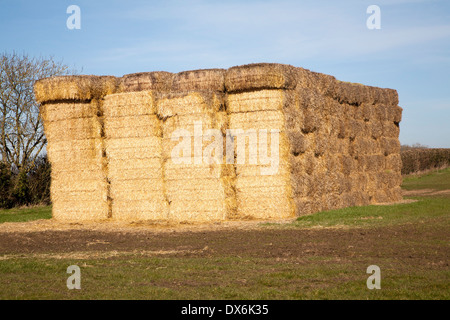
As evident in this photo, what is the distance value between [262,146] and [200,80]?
9.76 feet

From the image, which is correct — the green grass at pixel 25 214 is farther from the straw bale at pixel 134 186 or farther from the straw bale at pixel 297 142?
the straw bale at pixel 297 142

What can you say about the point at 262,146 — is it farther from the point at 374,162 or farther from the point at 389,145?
the point at 389,145

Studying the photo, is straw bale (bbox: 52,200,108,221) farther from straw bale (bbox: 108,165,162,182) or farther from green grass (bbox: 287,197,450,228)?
green grass (bbox: 287,197,450,228)

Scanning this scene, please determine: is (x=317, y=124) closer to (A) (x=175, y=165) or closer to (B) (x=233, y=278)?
(A) (x=175, y=165)

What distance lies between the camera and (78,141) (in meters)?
20.9

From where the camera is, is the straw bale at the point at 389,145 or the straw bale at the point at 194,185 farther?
the straw bale at the point at 389,145

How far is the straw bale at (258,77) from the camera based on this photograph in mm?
19188

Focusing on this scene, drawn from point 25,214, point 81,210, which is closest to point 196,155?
point 81,210

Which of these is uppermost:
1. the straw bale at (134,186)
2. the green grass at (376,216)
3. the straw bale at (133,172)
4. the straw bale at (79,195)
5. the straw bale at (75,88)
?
the straw bale at (75,88)

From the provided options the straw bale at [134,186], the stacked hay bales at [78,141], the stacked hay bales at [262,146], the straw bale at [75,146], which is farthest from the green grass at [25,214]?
the stacked hay bales at [262,146]

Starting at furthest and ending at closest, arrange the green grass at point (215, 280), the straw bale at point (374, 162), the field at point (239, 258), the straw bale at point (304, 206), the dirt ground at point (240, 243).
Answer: the straw bale at point (374, 162)
the straw bale at point (304, 206)
the dirt ground at point (240, 243)
the field at point (239, 258)
the green grass at point (215, 280)

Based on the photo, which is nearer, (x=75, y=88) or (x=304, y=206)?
(x=304, y=206)

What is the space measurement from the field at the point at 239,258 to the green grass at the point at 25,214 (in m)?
3.51

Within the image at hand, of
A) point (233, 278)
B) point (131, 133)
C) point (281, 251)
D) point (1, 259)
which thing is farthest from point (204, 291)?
point (131, 133)
